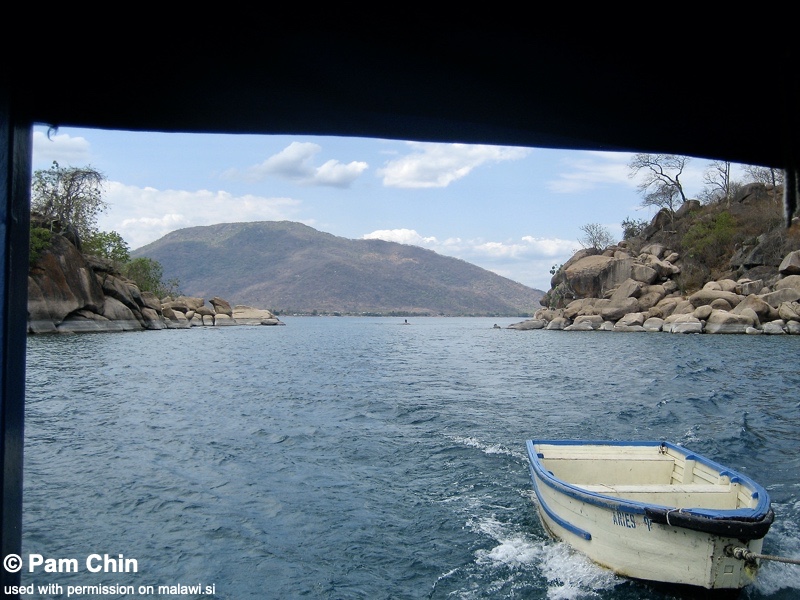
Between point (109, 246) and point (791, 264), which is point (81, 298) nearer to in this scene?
point (109, 246)

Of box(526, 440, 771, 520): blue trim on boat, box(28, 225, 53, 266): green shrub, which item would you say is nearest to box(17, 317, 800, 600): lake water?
box(526, 440, 771, 520): blue trim on boat

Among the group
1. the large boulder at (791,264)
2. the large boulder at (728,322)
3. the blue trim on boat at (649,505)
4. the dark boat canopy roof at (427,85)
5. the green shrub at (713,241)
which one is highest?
the green shrub at (713,241)

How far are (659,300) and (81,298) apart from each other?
5552 centimetres

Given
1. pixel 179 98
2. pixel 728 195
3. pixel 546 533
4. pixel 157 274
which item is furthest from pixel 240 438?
pixel 157 274

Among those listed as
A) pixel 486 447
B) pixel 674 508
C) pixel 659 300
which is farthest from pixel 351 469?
pixel 659 300

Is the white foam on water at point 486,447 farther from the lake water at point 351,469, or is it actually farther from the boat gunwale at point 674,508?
the boat gunwale at point 674,508

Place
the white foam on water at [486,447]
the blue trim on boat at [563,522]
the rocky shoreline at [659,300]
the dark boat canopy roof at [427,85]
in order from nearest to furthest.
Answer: the dark boat canopy roof at [427,85] → the blue trim on boat at [563,522] → the white foam on water at [486,447] → the rocky shoreline at [659,300]

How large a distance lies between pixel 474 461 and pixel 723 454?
621cm

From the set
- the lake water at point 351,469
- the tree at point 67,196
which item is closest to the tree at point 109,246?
the tree at point 67,196

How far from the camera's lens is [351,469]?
13734 mm

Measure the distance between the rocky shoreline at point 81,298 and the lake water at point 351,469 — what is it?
19.9 metres

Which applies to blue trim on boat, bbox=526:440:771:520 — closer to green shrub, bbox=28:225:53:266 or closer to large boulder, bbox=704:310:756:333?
large boulder, bbox=704:310:756:333

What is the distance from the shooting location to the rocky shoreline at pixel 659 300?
48344mm

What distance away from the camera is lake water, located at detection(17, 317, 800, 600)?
8609mm
